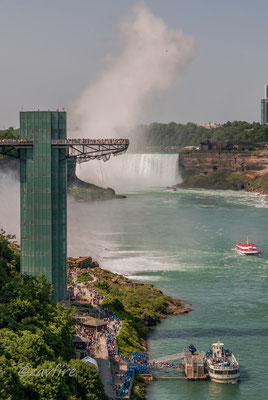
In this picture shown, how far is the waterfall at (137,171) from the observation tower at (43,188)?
13152 centimetres

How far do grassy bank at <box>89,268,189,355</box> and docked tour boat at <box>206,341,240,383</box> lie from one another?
4455 millimetres

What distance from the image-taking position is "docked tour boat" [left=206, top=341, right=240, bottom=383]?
39.6 m

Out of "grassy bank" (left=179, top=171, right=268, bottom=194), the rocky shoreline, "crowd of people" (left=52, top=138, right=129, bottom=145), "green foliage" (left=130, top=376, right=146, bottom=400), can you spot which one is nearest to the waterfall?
"grassy bank" (left=179, top=171, right=268, bottom=194)

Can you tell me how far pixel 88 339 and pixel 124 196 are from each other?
102m

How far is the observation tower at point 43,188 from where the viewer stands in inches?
1636

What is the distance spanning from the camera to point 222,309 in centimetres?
5275

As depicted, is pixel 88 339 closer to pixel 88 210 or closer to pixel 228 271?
pixel 228 271

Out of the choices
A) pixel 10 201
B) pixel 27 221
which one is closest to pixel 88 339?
pixel 27 221

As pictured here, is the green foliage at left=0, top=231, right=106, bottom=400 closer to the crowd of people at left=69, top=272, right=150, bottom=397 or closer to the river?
the crowd of people at left=69, top=272, right=150, bottom=397

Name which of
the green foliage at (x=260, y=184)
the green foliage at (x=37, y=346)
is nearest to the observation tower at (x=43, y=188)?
the green foliage at (x=37, y=346)

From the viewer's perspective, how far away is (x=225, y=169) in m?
172

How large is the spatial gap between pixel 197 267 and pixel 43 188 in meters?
27.6

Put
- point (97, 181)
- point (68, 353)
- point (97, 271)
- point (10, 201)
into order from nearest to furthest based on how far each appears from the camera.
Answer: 1. point (68, 353)
2. point (97, 271)
3. point (10, 201)
4. point (97, 181)

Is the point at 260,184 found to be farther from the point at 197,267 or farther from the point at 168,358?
the point at 168,358
